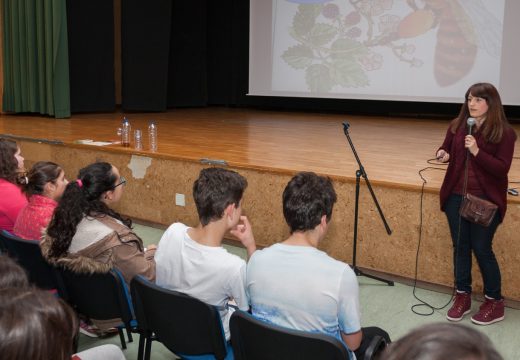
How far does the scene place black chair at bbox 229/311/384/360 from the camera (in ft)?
4.95

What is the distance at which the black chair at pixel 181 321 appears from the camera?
1.85 metres

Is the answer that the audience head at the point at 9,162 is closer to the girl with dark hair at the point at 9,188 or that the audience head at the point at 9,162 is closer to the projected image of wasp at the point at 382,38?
the girl with dark hair at the point at 9,188

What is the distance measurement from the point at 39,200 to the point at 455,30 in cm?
633

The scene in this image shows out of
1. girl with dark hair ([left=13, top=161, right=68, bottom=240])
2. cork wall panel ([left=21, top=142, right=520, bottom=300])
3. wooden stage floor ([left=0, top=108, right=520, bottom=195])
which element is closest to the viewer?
girl with dark hair ([left=13, top=161, right=68, bottom=240])

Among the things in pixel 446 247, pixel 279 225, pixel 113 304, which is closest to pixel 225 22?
pixel 279 225

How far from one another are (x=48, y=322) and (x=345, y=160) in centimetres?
398

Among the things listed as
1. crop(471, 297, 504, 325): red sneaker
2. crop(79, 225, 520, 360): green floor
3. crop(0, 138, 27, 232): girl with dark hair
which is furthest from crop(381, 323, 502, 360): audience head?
crop(0, 138, 27, 232): girl with dark hair

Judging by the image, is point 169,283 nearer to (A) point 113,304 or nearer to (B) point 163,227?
(A) point 113,304

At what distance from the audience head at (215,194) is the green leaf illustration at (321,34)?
6612 millimetres

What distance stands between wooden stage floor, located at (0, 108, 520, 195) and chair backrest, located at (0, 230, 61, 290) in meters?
1.98

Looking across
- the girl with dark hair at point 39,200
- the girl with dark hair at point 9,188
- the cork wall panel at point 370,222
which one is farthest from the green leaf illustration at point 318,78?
the girl with dark hair at point 39,200

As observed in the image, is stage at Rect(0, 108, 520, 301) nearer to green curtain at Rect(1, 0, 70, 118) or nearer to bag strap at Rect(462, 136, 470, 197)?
bag strap at Rect(462, 136, 470, 197)

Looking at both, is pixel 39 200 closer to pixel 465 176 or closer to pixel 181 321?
pixel 181 321

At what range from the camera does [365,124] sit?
8.02m
